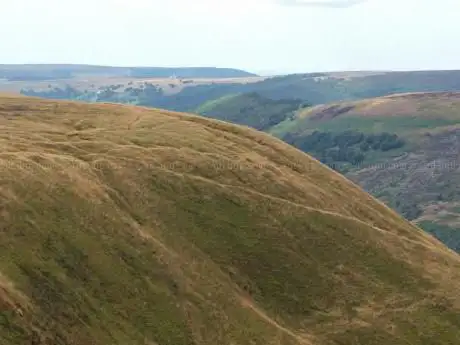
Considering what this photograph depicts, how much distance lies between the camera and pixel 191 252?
83.6 meters

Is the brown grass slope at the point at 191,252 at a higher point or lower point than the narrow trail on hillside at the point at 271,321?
higher

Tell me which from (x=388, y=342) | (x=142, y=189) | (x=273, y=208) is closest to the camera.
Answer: (x=388, y=342)

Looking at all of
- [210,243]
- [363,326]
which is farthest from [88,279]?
[363,326]

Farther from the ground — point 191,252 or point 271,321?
point 191,252

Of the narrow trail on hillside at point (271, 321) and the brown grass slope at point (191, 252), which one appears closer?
the brown grass slope at point (191, 252)

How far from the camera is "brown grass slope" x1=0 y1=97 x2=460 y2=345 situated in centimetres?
6681

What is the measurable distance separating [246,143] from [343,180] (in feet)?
71.2

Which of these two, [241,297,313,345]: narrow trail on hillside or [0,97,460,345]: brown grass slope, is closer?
[0,97,460,345]: brown grass slope

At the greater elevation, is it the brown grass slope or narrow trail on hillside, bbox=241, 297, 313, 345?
the brown grass slope

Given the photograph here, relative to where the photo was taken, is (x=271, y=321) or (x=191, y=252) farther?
(x=191, y=252)

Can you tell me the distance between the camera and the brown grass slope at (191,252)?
6681 centimetres

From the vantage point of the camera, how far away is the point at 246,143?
125062 millimetres

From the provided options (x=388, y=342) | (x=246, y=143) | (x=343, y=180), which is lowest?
(x=388, y=342)

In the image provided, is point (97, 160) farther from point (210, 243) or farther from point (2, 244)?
point (2, 244)
